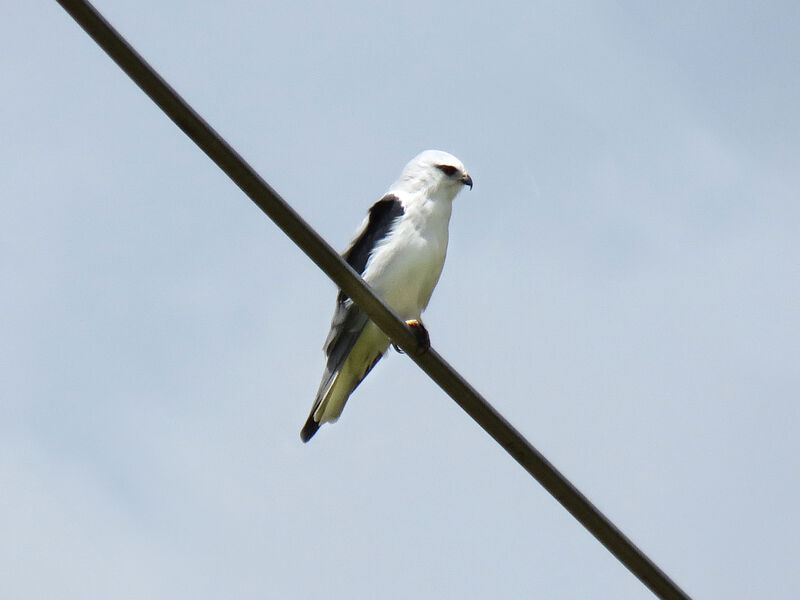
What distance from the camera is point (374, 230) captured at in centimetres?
680

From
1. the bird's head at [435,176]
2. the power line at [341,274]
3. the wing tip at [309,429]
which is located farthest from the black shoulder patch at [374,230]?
the power line at [341,274]

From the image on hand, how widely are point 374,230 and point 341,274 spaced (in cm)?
334

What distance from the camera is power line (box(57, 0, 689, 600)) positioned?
2.97 meters

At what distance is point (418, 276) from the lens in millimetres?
6512

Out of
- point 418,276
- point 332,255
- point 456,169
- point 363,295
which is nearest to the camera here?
point 332,255

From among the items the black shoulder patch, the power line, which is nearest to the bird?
the black shoulder patch

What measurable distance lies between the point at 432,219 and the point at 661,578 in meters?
3.78

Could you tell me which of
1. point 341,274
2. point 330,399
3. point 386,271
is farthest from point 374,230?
point 341,274

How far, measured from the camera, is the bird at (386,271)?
21.3 ft

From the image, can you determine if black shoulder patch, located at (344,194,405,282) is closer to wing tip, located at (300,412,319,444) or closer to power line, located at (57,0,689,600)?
wing tip, located at (300,412,319,444)

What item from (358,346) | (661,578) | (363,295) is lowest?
(661,578)

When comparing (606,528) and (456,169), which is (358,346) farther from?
(606,528)

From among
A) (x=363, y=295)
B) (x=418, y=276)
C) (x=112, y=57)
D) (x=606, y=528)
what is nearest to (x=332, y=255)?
(x=363, y=295)

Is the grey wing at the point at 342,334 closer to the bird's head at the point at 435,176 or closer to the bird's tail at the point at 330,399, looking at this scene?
the bird's tail at the point at 330,399
